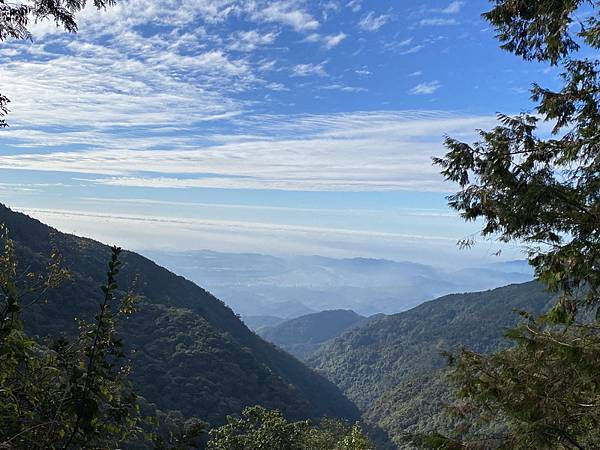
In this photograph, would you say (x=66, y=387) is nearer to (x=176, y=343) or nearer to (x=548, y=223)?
(x=548, y=223)

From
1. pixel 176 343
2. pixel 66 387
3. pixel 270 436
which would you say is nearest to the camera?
pixel 66 387

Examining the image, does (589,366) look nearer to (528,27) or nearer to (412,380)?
(528,27)

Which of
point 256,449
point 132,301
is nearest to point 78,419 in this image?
point 132,301

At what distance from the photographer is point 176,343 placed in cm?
8706

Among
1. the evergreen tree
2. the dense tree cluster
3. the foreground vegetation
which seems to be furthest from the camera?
the dense tree cluster

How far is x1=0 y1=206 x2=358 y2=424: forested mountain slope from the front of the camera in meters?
69.3

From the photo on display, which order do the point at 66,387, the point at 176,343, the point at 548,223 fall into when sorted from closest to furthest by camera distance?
1. the point at 66,387
2. the point at 548,223
3. the point at 176,343

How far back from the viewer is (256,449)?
20.9m

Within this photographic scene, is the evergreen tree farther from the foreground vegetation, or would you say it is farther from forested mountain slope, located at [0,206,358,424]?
forested mountain slope, located at [0,206,358,424]

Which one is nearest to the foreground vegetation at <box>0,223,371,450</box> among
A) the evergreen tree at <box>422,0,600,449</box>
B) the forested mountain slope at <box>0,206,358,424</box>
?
the evergreen tree at <box>422,0,600,449</box>

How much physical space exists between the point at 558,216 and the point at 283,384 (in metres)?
93.1

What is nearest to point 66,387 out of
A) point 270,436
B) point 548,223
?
point 548,223

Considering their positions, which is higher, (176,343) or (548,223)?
(548,223)

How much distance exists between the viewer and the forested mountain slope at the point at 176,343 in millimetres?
69312
